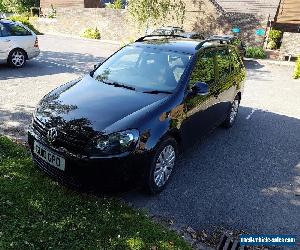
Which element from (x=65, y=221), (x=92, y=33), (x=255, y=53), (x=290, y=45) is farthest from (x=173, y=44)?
(x=92, y=33)

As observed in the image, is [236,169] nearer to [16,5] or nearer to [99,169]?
[99,169]

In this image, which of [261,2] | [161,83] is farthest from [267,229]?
[261,2]

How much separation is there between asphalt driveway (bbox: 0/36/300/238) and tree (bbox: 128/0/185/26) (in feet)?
43.5

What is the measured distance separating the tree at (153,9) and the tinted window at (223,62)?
16.6 m

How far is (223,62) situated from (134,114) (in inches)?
116

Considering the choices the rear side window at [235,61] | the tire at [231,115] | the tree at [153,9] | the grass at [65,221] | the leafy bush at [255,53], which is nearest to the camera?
the grass at [65,221]

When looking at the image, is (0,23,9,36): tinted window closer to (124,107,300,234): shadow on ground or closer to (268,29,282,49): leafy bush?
(124,107,300,234): shadow on ground

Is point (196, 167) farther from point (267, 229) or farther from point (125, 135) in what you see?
point (125, 135)

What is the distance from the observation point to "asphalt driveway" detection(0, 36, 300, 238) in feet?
15.0

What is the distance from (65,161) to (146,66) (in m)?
2.26

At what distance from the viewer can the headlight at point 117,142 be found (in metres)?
4.07

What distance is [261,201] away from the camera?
16.3ft

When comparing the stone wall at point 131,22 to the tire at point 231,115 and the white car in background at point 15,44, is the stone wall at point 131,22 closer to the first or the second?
the white car in background at point 15,44

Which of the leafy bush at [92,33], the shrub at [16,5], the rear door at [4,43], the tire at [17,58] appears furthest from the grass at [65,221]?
the shrub at [16,5]
